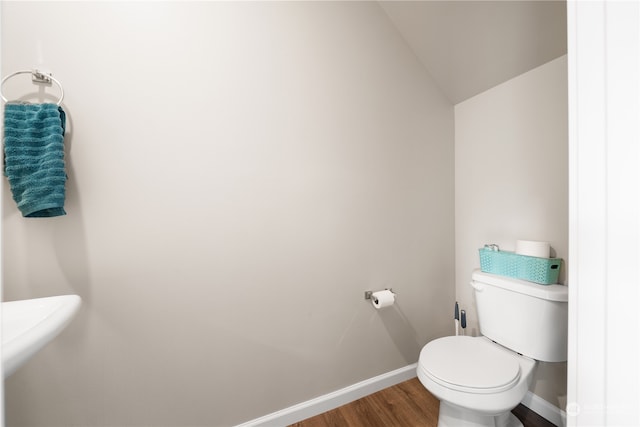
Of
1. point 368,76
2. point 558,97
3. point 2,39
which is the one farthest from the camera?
point 368,76

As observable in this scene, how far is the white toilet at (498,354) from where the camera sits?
950 millimetres

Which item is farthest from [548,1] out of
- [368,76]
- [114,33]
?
[114,33]

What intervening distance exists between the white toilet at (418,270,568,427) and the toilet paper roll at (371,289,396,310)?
28cm

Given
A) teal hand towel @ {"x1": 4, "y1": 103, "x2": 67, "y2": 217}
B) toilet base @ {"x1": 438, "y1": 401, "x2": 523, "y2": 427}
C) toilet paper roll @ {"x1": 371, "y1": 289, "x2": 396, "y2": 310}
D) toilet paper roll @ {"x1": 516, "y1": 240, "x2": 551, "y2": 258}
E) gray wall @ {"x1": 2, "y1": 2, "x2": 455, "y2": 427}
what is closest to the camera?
teal hand towel @ {"x1": 4, "y1": 103, "x2": 67, "y2": 217}

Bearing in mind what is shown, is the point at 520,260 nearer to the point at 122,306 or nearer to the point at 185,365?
the point at 185,365

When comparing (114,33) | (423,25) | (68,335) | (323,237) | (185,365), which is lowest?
(185,365)

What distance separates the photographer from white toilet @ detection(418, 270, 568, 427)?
95 cm

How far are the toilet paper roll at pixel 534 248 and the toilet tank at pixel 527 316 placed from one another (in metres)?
0.15

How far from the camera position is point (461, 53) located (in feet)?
4.59

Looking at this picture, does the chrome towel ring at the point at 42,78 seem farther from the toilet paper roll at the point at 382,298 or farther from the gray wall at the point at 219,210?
the toilet paper roll at the point at 382,298

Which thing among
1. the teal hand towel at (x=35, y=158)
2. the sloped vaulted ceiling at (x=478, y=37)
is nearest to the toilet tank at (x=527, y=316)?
the sloped vaulted ceiling at (x=478, y=37)

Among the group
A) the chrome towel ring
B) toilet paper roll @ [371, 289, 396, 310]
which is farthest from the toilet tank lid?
the chrome towel ring

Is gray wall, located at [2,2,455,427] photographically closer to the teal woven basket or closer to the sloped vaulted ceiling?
the sloped vaulted ceiling
